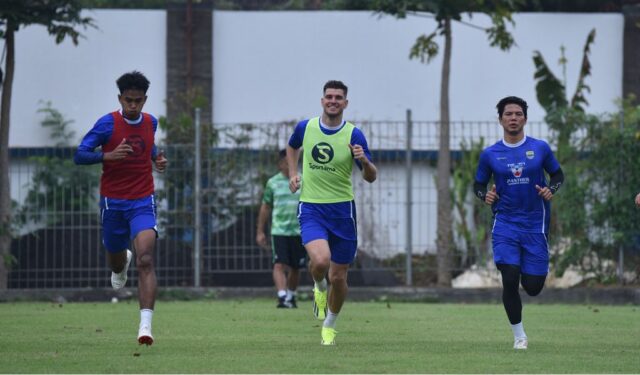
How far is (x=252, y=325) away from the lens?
1473 cm

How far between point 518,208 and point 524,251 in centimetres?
38

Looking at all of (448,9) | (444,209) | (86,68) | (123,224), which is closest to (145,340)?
(123,224)

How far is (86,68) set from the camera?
91.8 feet

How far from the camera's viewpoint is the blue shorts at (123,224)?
12055 mm

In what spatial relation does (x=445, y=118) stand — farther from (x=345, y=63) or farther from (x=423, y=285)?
(x=345, y=63)

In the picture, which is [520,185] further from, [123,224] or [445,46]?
[445,46]

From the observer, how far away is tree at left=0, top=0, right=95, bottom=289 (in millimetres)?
21109

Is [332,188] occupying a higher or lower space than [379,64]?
lower

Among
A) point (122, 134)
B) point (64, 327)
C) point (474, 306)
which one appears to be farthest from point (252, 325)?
point (474, 306)

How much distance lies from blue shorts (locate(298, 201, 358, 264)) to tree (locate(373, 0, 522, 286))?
928 cm

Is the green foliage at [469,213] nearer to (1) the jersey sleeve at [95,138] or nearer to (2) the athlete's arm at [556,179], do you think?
(2) the athlete's arm at [556,179]

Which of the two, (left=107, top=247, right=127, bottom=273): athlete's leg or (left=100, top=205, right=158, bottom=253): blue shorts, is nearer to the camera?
(left=100, top=205, right=158, bottom=253): blue shorts

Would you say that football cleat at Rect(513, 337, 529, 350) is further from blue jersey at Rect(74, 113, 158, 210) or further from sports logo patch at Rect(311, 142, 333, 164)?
blue jersey at Rect(74, 113, 158, 210)

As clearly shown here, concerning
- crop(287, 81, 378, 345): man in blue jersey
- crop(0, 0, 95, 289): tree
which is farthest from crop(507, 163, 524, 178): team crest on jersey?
crop(0, 0, 95, 289): tree
